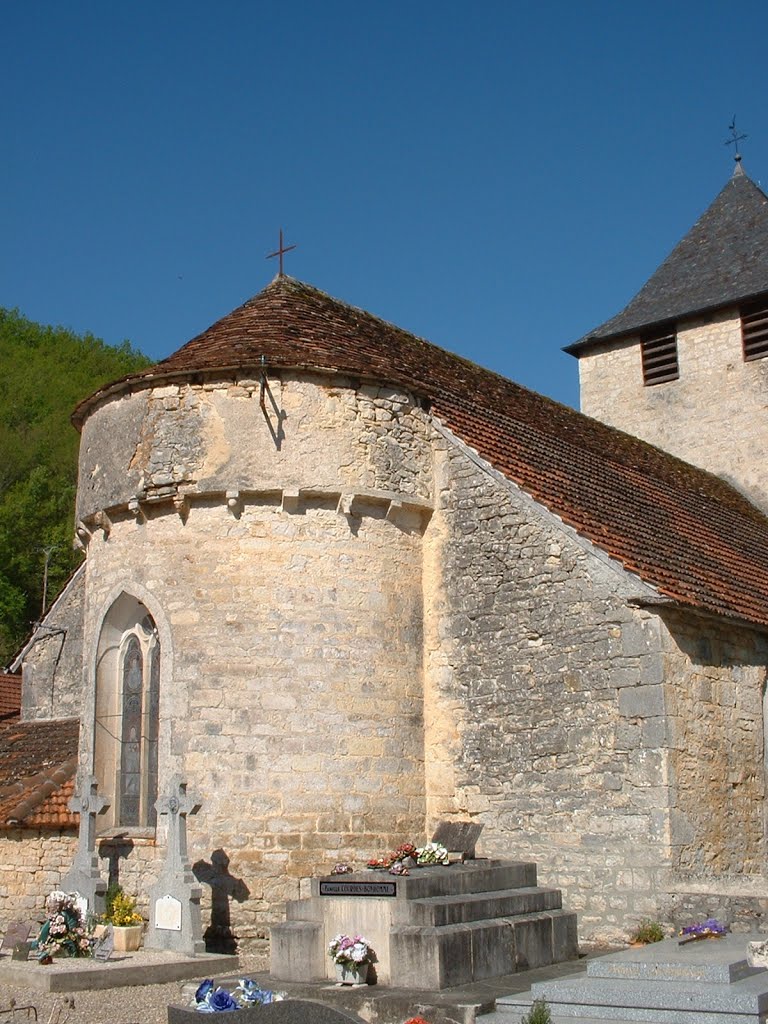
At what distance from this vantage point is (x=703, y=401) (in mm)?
21891

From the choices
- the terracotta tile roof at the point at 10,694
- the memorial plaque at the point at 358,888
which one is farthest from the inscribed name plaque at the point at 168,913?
the terracotta tile roof at the point at 10,694

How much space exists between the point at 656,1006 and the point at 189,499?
7.01 metres

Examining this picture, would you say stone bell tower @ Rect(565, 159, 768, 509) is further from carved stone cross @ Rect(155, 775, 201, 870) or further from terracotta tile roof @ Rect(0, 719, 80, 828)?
carved stone cross @ Rect(155, 775, 201, 870)

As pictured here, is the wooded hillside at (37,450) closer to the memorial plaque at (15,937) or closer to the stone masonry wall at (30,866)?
the stone masonry wall at (30,866)

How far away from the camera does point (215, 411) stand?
12.4 metres

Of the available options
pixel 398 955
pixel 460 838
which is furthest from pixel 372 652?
pixel 398 955

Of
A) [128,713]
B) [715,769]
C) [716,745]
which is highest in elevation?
[128,713]

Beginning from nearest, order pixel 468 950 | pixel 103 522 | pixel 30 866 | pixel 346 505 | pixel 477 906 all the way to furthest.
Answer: pixel 468 950
pixel 477 906
pixel 346 505
pixel 103 522
pixel 30 866

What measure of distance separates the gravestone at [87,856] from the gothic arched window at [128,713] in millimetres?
323

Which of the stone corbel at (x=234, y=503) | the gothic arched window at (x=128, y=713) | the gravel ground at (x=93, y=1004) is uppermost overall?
the stone corbel at (x=234, y=503)

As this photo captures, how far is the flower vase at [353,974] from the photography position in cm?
888

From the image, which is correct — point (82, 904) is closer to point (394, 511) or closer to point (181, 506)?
point (181, 506)

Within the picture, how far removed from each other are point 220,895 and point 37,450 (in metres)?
27.1

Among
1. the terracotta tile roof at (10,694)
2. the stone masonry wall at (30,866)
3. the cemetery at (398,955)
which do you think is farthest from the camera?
the terracotta tile roof at (10,694)
